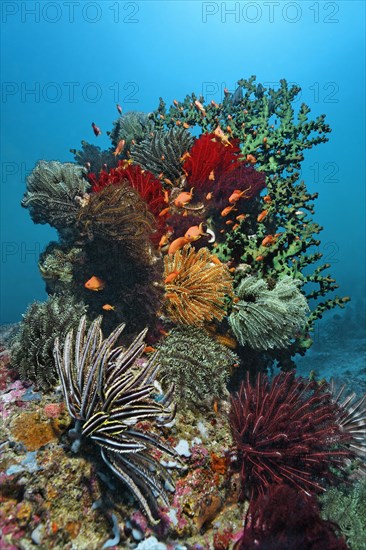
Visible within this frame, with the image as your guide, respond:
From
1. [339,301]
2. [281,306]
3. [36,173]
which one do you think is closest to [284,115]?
[339,301]

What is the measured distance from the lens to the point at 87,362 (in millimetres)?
3375

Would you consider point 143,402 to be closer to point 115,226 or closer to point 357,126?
point 115,226

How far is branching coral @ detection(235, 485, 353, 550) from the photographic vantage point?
8.87ft

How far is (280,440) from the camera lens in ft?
13.4

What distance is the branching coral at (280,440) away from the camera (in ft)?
12.9

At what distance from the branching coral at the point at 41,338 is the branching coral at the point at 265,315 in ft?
9.17

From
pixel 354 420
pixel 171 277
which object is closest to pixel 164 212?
pixel 171 277

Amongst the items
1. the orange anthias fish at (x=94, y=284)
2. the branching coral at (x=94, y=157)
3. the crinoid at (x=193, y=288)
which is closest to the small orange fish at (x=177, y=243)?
the crinoid at (x=193, y=288)

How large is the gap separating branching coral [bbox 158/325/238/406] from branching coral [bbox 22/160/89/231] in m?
3.65

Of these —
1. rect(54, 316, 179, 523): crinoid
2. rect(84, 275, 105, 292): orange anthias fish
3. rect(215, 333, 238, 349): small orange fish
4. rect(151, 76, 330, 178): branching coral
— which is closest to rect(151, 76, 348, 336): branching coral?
rect(151, 76, 330, 178): branching coral

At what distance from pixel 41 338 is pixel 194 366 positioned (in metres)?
2.07

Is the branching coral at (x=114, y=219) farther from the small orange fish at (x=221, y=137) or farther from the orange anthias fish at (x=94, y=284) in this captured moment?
the small orange fish at (x=221, y=137)

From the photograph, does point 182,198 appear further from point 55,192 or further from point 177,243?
point 55,192

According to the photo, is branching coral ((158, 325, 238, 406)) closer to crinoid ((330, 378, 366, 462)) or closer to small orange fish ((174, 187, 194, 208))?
crinoid ((330, 378, 366, 462))
